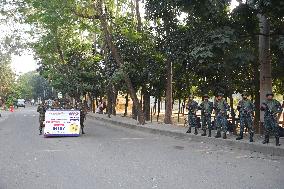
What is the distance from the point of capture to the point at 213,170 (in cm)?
1016

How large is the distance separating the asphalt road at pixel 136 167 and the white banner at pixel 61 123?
3.59 metres

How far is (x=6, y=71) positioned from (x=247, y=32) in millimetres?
90342

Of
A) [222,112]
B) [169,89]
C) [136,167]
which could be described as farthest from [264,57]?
[169,89]

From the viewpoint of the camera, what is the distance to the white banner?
19.3 meters

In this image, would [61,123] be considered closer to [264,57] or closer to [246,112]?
[246,112]

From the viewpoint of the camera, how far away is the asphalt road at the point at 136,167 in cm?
857

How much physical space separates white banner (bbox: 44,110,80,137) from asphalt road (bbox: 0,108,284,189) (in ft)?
11.8

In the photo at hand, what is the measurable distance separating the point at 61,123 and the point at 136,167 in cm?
947

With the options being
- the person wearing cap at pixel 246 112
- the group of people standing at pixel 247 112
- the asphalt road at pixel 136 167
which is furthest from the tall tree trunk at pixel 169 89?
the asphalt road at pixel 136 167

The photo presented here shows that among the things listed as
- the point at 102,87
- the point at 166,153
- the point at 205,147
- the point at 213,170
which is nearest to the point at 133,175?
the point at 213,170

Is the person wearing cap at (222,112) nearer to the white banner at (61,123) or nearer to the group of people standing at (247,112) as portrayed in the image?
the group of people standing at (247,112)

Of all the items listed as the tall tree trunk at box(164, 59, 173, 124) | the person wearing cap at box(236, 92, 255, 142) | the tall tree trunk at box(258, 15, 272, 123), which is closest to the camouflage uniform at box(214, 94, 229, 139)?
the person wearing cap at box(236, 92, 255, 142)

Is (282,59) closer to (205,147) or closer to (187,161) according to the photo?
(205,147)

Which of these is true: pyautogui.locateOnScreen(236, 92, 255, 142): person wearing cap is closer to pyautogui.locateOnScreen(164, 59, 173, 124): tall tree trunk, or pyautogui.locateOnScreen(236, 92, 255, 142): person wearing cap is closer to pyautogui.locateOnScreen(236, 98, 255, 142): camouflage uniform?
pyautogui.locateOnScreen(236, 98, 255, 142): camouflage uniform
